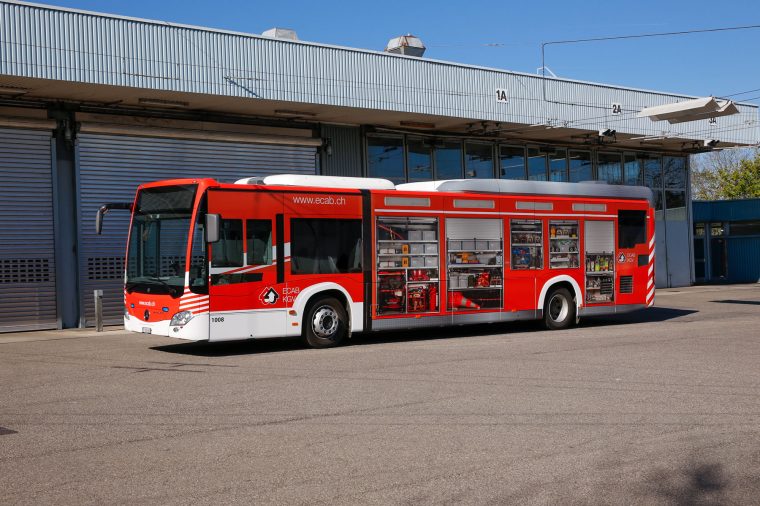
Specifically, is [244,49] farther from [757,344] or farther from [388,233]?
[757,344]

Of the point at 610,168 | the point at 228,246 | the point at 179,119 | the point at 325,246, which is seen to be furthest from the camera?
the point at 610,168

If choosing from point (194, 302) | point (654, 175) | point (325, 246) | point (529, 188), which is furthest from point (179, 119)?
point (654, 175)

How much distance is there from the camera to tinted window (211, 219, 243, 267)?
13.9 m

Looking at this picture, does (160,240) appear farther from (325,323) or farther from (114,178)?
(114,178)

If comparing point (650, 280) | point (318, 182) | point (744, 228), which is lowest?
point (650, 280)

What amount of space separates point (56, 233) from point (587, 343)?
11.5 m

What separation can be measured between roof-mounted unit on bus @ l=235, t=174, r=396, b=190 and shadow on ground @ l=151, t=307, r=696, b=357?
2805mm

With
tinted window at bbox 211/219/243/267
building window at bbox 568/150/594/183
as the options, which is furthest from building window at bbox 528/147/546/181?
tinted window at bbox 211/219/243/267

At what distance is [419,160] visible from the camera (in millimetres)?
26375

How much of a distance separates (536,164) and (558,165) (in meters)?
1.16

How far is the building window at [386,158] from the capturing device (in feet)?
83.0

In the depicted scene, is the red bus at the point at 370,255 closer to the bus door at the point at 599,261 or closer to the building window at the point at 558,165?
the bus door at the point at 599,261

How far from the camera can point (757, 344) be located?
48.0ft

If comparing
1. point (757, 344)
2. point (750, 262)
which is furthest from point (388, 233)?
point (750, 262)
